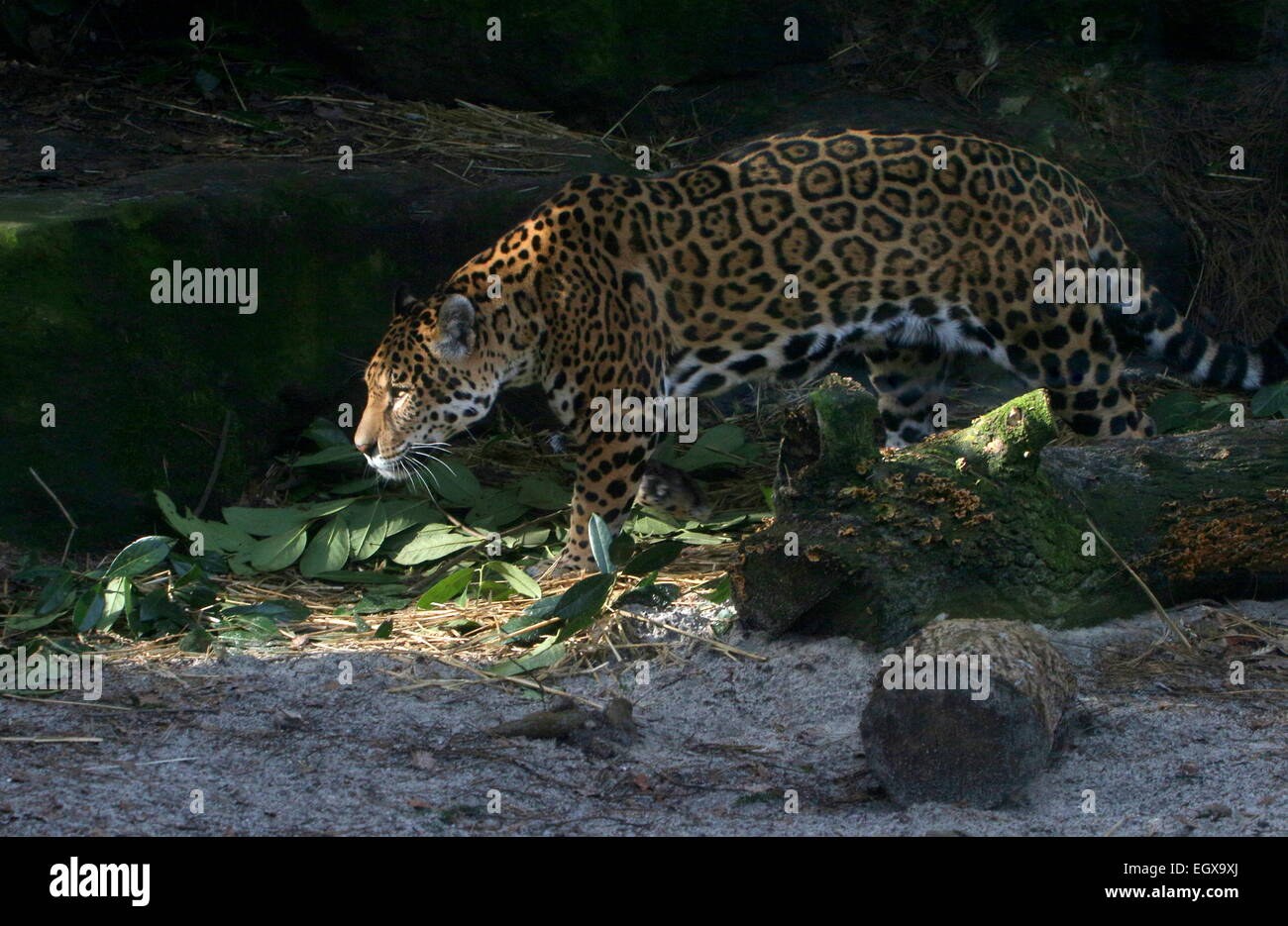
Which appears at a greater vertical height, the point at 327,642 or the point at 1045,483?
the point at 1045,483

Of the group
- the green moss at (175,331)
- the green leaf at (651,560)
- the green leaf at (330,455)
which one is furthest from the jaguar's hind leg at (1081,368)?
the green leaf at (330,455)

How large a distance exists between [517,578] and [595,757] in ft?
6.15

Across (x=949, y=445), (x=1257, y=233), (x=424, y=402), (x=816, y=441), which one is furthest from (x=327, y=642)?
(x=1257, y=233)

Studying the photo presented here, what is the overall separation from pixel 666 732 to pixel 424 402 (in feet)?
8.60

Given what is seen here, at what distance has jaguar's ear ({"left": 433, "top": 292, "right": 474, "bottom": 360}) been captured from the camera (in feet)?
22.7

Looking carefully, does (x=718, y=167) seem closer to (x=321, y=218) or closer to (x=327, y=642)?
(x=321, y=218)

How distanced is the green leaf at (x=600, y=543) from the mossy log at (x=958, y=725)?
178cm

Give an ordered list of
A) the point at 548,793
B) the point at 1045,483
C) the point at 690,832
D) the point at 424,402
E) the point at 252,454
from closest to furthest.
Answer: the point at 690,832
the point at 548,793
the point at 1045,483
the point at 424,402
the point at 252,454

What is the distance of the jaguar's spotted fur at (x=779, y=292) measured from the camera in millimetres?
7121

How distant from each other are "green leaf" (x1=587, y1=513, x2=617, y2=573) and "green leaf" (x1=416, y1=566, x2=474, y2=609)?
2.31ft

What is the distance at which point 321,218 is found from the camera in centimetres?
802

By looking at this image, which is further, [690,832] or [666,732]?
[666,732]

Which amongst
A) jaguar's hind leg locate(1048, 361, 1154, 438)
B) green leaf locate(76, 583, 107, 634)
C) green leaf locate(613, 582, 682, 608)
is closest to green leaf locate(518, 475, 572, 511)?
green leaf locate(613, 582, 682, 608)

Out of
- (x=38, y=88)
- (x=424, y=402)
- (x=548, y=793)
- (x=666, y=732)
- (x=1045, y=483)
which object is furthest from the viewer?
(x=38, y=88)
